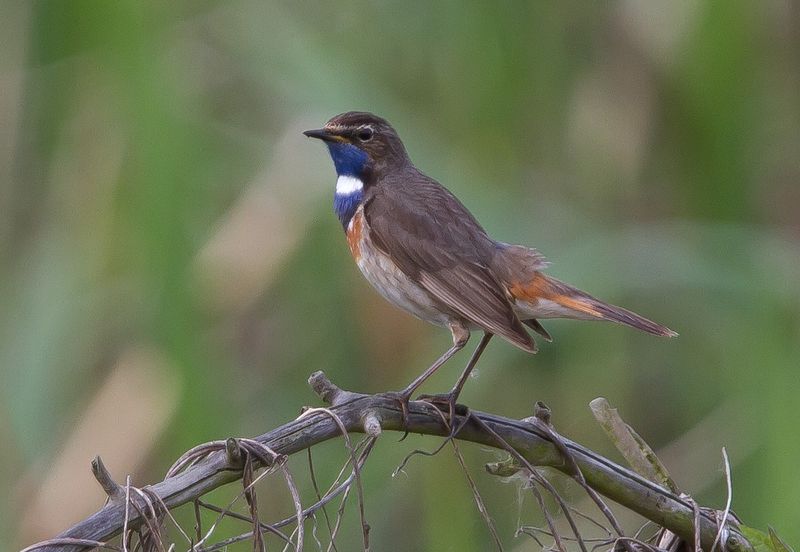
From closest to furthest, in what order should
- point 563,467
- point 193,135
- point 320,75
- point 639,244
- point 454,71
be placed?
1. point 563,467
2. point 193,135
3. point 639,244
4. point 320,75
5. point 454,71

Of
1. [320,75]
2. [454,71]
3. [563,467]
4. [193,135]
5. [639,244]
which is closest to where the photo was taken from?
[563,467]

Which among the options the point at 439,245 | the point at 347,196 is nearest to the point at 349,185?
the point at 347,196

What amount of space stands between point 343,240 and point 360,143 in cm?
82

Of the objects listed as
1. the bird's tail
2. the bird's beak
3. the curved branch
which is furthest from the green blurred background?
the curved branch

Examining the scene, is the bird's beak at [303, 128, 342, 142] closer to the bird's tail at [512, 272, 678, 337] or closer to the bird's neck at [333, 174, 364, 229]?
the bird's neck at [333, 174, 364, 229]

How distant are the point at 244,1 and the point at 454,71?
92cm

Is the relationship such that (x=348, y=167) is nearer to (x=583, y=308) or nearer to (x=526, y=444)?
(x=583, y=308)

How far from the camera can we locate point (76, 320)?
4590mm

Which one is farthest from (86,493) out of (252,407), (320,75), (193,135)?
(320,75)

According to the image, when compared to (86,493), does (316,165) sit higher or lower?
higher

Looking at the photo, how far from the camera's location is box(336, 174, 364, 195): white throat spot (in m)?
4.12

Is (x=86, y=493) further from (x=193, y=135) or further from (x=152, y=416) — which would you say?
(x=193, y=135)

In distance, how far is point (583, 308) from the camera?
11.5 ft

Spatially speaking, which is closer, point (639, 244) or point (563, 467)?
point (563, 467)
